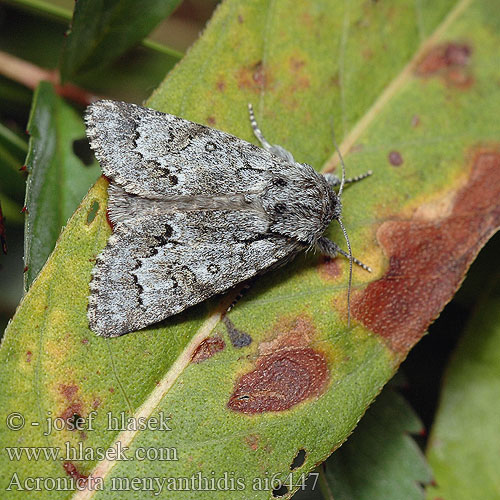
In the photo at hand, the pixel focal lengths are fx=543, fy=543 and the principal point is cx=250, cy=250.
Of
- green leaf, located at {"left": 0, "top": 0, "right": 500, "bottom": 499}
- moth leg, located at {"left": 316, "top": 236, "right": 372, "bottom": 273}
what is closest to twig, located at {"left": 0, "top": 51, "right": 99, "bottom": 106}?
green leaf, located at {"left": 0, "top": 0, "right": 500, "bottom": 499}

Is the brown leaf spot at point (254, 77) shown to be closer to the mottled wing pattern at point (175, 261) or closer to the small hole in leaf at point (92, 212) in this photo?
the mottled wing pattern at point (175, 261)

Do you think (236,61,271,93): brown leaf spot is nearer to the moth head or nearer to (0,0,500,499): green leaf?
(0,0,500,499): green leaf

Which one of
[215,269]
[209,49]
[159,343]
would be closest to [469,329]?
[215,269]

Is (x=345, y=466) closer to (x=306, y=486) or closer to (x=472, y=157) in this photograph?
(x=306, y=486)

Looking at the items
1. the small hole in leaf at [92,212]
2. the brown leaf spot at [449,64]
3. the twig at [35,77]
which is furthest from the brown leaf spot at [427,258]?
the twig at [35,77]

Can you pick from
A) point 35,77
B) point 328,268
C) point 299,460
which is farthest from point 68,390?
point 35,77

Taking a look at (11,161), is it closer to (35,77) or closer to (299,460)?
(35,77)
